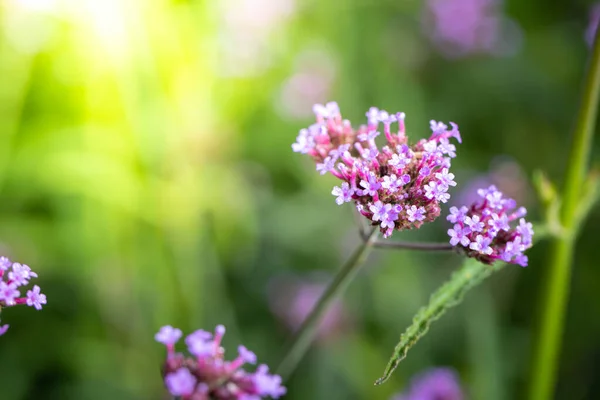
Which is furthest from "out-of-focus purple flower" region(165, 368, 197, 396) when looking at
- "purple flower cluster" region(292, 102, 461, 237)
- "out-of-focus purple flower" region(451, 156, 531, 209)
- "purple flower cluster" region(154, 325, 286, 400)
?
"out-of-focus purple flower" region(451, 156, 531, 209)

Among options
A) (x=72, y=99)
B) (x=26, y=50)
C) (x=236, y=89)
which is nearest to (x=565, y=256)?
(x=236, y=89)

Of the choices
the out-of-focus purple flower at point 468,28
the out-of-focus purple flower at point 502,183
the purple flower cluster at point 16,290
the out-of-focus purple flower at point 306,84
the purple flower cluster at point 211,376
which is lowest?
the purple flower cluster at point 16,290

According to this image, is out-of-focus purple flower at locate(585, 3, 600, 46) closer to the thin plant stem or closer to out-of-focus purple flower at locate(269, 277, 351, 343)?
the thin plant stem

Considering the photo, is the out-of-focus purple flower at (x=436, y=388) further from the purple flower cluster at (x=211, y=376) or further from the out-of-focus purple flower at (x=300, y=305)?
the purple flower cluster at (x=211, y=376)

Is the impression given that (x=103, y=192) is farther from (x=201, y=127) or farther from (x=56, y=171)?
(x=201, y=127)

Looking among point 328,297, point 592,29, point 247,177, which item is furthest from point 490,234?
point 247,177

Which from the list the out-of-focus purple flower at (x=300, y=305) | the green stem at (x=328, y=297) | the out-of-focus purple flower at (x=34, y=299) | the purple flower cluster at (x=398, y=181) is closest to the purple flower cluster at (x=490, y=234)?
the purple flower cluster at (x=398, y=181)
